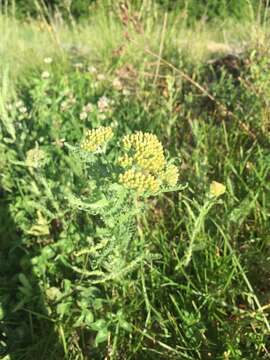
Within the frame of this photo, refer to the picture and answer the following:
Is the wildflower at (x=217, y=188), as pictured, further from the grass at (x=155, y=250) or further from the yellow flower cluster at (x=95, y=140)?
the yellow flower cluster at (x=95, y=140)

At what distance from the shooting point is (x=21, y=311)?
1573 millimetres

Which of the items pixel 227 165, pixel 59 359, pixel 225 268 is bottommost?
pixel 59 359

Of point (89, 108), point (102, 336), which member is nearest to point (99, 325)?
point (102, 336)

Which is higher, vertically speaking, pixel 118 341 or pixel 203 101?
pixel 203 101

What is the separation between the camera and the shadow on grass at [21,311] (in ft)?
4.68

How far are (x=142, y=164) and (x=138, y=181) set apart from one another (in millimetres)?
51

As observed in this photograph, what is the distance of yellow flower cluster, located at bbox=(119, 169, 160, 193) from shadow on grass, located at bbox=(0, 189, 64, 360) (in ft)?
A: 2.22

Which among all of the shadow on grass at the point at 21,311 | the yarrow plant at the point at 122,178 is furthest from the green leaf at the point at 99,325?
the yarrow plant at the point at 122,178

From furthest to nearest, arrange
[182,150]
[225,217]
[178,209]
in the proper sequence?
[182,150] → [178,209] → [225,217]

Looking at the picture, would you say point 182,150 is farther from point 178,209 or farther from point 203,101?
point 203,101

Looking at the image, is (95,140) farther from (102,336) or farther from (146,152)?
(102,336)

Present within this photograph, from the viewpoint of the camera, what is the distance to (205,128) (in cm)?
215

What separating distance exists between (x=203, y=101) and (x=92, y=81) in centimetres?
75

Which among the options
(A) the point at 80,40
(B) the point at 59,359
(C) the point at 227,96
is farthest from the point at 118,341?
(A) the point at 80,40
